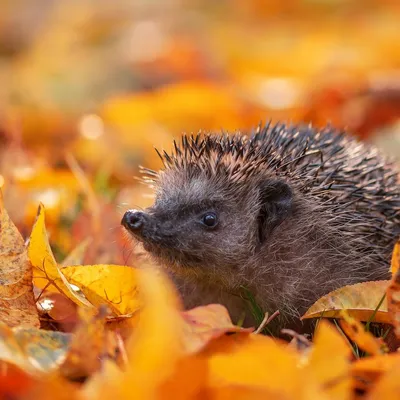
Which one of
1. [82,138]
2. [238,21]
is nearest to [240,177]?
[82,138]

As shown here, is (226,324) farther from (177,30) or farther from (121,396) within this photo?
(177,30)

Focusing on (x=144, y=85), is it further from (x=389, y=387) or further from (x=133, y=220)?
(x=389, y=387)

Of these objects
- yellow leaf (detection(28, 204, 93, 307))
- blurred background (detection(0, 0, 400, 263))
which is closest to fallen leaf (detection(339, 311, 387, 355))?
yellow leaf (detection(28, 204, 93, 307))

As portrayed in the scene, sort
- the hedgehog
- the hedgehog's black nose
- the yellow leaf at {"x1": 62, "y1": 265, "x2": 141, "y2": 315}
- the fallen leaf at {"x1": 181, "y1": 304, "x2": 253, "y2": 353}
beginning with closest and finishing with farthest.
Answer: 1. the fallen leaf at {"x1": 181, "y1": 304, "x2": 253, "y2": 353}
2. the yellow leaf at {"x1": 62, "y1": 265, "x2": 141, "y2": 315}
3. the hedgehog's black nose
4. the hedgehog

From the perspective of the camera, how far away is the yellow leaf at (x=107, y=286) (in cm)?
258

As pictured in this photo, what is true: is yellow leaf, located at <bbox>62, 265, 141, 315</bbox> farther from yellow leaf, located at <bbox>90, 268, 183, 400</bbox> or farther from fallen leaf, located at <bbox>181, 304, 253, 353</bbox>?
yellow leaf, located at <bbox>90, 268, 183, 400</bbox>

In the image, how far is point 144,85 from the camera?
26.8 feet

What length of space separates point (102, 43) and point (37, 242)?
8.03 metres

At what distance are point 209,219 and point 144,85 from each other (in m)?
5.44

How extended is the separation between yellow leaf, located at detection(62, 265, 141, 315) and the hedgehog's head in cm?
23

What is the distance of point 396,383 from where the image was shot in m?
1.73

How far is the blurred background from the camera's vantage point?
14.1ft

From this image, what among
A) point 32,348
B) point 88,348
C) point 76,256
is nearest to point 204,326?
point 88,348

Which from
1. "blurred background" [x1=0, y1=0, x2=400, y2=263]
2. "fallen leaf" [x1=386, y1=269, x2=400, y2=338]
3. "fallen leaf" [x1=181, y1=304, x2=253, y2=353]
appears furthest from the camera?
"blurred background" [x1=0, y1=0, x2=400, y2=263]
